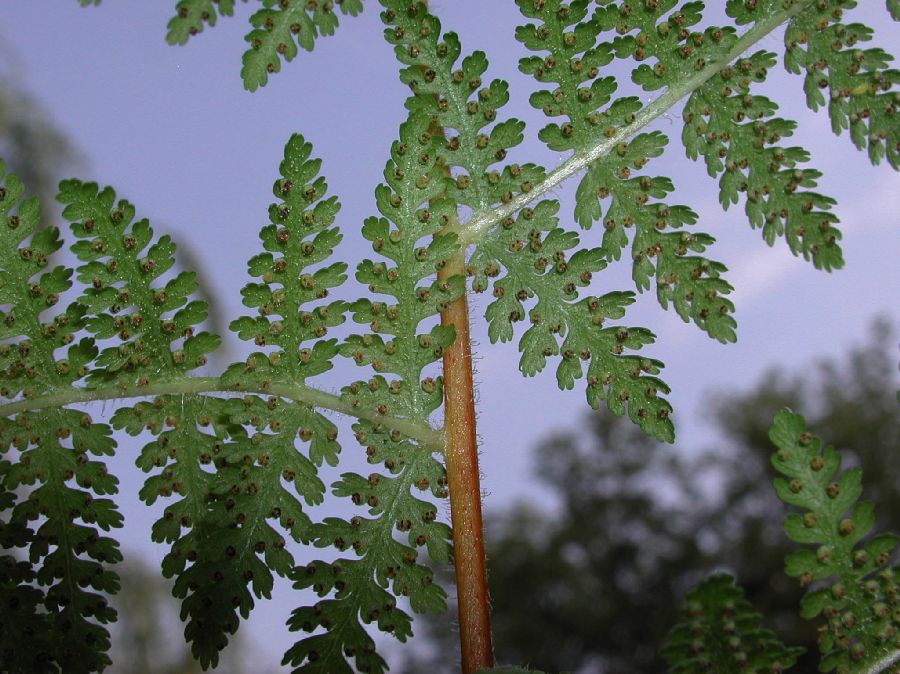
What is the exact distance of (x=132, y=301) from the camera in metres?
2.45

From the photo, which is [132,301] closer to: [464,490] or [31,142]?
[464,490]

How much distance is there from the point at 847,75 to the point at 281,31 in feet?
5.44

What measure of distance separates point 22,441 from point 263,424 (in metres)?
0.70

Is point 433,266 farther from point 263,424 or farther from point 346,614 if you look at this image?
point 346,614

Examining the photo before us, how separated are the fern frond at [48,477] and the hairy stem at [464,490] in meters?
0.98

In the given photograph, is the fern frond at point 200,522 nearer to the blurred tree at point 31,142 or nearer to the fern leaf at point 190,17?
the fern leaf at point 190,17

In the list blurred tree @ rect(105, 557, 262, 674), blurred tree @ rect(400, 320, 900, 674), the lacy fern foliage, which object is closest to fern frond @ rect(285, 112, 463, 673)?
the lacy fern foliage

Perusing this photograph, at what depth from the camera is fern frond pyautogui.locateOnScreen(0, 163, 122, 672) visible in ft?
7.56

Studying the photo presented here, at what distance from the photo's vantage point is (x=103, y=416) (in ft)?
8.22

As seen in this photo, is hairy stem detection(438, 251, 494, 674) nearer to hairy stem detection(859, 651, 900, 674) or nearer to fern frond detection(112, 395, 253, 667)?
fern frond detection(112, 395, 253, 667)

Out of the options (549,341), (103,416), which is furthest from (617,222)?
(103,416)

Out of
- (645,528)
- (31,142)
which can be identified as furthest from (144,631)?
(645,528)

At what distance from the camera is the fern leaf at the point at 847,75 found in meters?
2.38

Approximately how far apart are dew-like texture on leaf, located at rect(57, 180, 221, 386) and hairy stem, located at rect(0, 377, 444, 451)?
0.10 feet
